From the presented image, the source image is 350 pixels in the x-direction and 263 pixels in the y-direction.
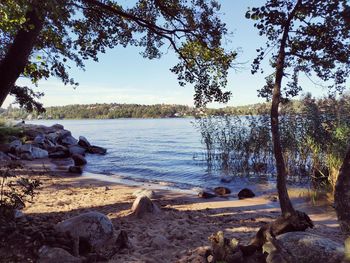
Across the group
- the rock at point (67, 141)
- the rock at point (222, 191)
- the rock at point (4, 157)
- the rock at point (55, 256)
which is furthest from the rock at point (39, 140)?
the rock at point (55, 256)

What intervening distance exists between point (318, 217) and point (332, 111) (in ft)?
18.5

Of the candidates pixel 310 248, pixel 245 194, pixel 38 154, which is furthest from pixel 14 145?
pixel 310 248

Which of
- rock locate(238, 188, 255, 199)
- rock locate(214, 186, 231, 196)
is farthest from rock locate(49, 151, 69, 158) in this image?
rock locate(238, 188, 255, 199)

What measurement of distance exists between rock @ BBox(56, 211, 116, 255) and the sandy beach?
15.2 inches

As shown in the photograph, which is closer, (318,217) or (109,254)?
(109,254)

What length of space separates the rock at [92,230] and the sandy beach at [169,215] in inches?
15.2

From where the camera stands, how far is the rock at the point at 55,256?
4777 millimetres

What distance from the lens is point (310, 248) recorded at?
4.64 metres

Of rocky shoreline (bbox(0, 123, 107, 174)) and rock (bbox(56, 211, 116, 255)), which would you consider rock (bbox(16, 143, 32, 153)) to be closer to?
rocky shoreline (bbox(0, 123, 107, 174))

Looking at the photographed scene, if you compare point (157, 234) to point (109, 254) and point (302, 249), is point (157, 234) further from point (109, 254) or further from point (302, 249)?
point (302, 249)

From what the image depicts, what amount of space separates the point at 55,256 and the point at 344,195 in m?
3.93

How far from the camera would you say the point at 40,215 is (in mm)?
8094

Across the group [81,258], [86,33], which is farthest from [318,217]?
[86,33]

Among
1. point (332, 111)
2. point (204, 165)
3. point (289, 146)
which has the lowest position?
point (204, 165)
